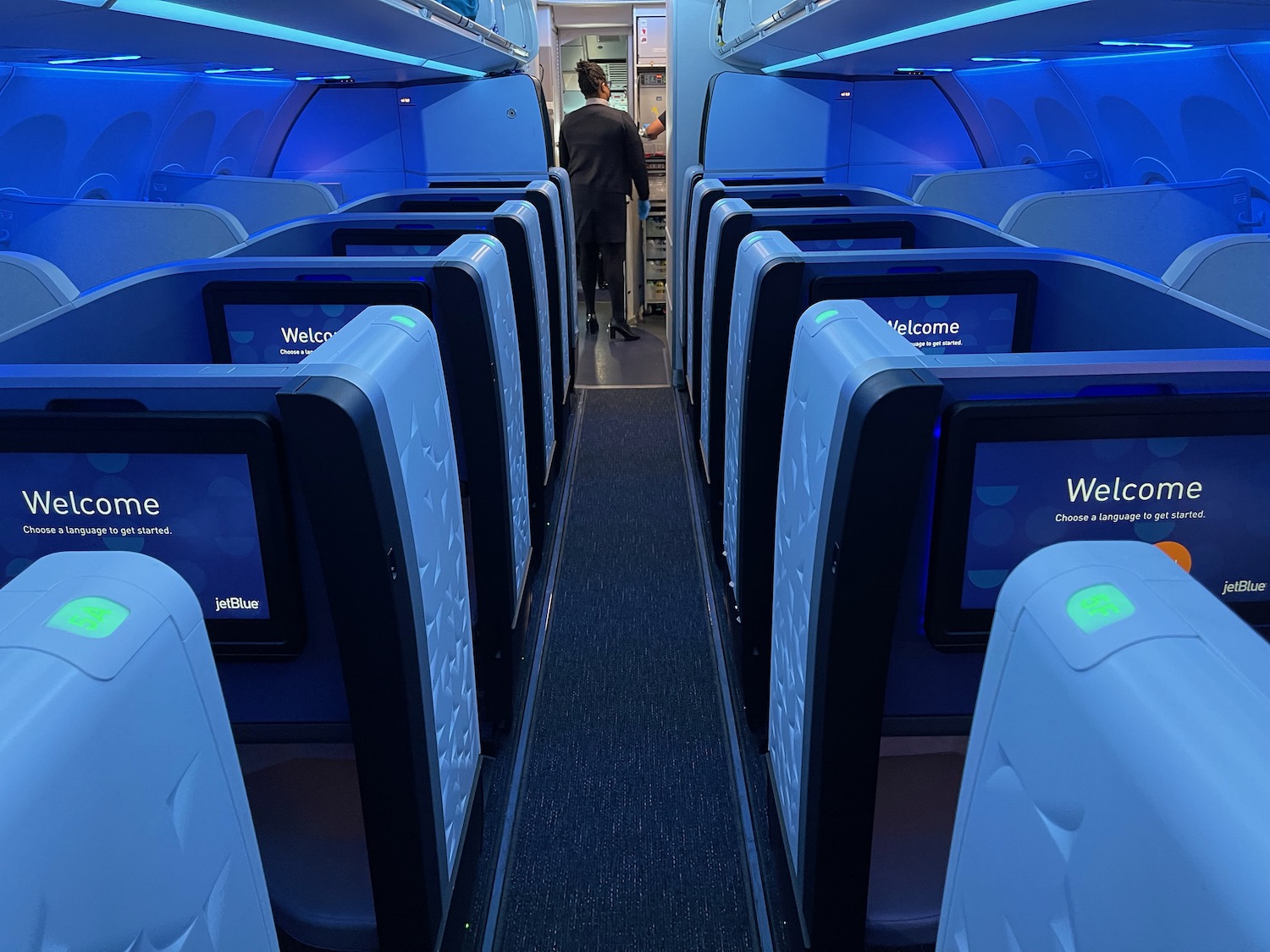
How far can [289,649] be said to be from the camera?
1368mm

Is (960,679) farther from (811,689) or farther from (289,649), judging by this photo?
(289,649)

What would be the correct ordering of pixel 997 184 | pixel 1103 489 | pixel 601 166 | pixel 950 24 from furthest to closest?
pixel 601 166 → pixel 997 184 → pixel 950 24 → pixel 1103 489

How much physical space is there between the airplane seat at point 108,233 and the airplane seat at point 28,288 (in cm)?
116

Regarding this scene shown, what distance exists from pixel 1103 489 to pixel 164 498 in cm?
127

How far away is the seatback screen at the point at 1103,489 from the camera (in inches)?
45.7

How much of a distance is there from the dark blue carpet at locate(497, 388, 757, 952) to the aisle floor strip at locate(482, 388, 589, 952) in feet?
0.06

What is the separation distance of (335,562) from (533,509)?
6.56 ft

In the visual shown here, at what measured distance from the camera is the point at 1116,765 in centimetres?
41

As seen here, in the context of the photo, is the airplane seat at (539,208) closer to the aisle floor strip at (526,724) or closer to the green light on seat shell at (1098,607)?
the aisle floor strip at (526,724)

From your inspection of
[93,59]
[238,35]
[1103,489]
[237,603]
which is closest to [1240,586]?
[1103,489]

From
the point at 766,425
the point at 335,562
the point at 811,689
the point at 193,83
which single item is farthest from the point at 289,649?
the point at 193,83

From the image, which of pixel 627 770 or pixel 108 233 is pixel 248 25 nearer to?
pixel 108 233

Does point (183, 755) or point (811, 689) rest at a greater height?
point (183, 755)

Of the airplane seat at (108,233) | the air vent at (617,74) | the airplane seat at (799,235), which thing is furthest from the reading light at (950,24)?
the air vent at (617,74)
